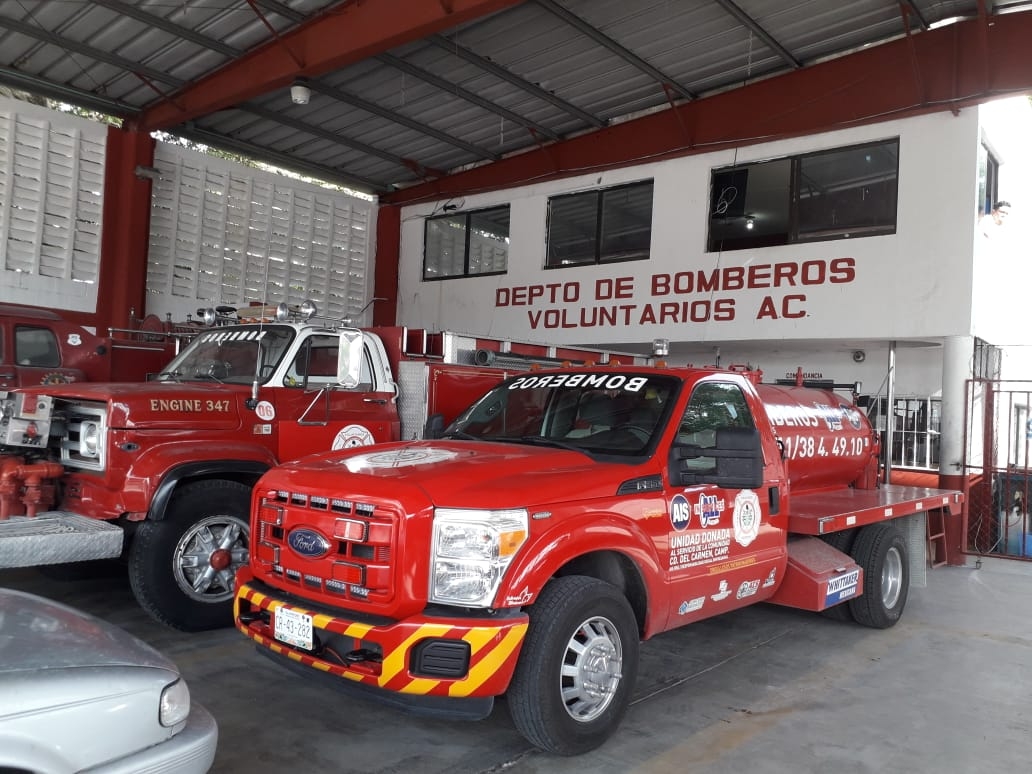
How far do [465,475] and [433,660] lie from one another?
0.81 meters

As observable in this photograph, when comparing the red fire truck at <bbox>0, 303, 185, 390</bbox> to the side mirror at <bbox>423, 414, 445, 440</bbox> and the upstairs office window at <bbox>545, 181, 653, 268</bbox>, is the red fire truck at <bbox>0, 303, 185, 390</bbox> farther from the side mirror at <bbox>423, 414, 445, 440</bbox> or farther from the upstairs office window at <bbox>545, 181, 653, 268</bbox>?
the upstairs office window at <bbox>545, 181, 653, 268</bbox>

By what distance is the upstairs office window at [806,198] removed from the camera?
393 inches

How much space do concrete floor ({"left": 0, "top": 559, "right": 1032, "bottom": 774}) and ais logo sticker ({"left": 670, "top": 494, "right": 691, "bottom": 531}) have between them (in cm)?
103

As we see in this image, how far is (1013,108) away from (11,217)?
13.9 metres

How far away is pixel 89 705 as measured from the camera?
213 centimetres

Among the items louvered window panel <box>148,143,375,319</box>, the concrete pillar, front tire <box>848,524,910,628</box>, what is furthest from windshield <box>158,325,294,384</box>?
the concrete pillar

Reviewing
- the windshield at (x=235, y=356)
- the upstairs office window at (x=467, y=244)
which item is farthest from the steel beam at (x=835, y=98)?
the windshield at (x=235, y=356)

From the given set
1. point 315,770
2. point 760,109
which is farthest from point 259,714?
point 760,109

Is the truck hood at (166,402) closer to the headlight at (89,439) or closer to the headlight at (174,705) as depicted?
the headlight at (89,439)

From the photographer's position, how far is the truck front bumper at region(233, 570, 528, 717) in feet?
10.4

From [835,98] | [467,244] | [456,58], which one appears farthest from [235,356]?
[467,244]

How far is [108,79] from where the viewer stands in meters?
11.2

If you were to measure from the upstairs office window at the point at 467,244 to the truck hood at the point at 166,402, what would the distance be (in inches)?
340

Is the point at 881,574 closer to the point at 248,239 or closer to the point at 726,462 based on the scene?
the point at 726,462
